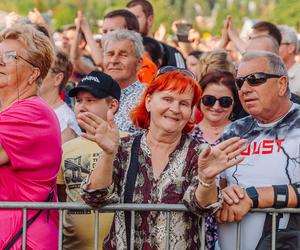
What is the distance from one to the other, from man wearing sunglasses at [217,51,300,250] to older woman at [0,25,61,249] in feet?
3.49

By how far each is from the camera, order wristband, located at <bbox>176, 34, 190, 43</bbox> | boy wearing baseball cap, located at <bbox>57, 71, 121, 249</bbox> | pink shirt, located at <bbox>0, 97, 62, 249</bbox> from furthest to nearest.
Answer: wristband, located at <bbox>176, 34, 190, 43</bbox>, boy wearing baseball cap, located at <bbox>57, 71, 121, 249</bbox>, pink shirt, located at <bbox>0, 97, 62, 249</bbox>

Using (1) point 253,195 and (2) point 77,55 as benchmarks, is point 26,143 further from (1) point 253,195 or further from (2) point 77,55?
(2) point 77,55

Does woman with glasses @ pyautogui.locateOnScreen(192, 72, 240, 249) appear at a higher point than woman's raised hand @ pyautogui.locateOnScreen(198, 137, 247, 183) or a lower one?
higher

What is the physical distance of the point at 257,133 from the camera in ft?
20.7

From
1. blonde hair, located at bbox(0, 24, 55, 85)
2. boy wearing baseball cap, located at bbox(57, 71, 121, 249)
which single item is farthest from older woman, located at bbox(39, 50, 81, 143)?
blonde hair, located at bbox(0, 24, 55, 85)

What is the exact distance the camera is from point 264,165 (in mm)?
6129

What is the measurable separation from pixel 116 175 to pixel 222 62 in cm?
332

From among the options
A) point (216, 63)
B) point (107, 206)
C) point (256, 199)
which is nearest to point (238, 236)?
point (256, 199)

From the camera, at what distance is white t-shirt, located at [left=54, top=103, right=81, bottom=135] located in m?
8.12

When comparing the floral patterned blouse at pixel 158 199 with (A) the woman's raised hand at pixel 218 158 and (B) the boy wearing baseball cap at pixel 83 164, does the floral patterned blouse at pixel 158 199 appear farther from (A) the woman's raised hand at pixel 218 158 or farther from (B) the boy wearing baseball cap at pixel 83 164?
(B) the boy wearing baseball cap at pixel 83 164

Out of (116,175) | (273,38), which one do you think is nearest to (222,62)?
(273,38)

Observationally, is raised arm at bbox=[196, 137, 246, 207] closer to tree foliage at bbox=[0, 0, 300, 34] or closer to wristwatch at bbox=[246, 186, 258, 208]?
wristwatch at bbox=[246, 186, 258, 208]

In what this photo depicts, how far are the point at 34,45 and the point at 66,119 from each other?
1.93 meters

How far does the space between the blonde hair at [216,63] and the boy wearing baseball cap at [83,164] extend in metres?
1.75
